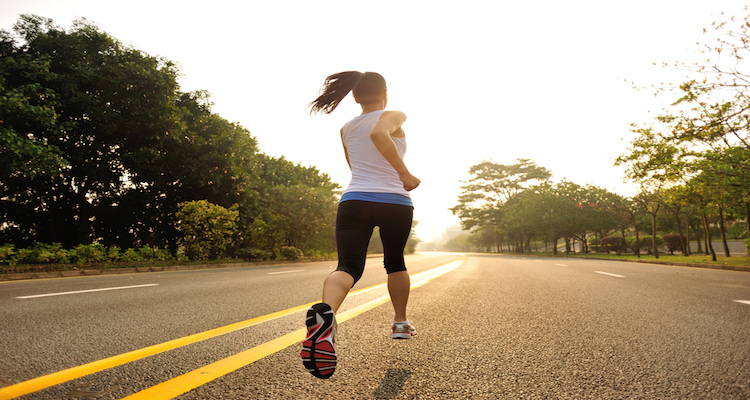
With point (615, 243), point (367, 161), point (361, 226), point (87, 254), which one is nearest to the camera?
point (361, 226)

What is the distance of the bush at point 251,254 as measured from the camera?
20.2m

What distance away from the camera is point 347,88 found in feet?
9.34

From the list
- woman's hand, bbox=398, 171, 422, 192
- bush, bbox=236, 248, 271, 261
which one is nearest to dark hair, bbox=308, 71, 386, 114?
woman's hand, bbox=398, 171, 422, 192

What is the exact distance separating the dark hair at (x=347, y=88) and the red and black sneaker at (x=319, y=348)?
1.60m

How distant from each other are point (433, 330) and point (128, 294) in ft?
16.3

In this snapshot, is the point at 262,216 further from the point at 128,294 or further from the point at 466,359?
the point at 466,359

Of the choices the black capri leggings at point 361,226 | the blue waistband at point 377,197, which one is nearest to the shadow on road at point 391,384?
the black capri leggings at point 361,226

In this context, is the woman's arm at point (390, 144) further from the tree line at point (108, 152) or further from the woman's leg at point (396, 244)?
the tree line at point (108, 152)

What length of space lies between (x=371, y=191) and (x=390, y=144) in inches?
12.8

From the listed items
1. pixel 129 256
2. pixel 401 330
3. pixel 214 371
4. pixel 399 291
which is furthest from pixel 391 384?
pixel 129 256

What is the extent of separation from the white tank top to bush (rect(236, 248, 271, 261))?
62.0 feet

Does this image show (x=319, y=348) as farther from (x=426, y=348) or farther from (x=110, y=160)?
(x=110, y=160)

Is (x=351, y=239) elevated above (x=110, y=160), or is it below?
below

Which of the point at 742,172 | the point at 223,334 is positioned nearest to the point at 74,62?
the point at 223,334
